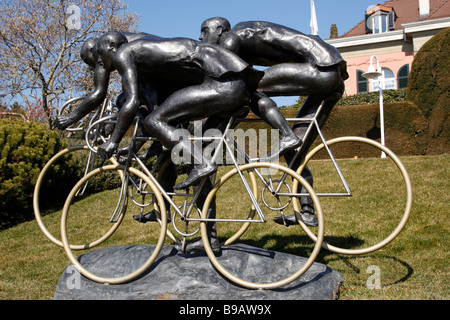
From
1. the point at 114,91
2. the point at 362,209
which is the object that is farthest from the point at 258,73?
the point at 114,91

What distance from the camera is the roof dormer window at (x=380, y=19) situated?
25.8m

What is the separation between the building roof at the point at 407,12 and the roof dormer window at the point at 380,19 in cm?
54

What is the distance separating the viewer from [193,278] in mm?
3994

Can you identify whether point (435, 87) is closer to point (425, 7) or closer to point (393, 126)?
point (393, 126)

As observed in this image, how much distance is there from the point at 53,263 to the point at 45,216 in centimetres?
349

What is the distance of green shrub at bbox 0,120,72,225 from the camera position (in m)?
8.94

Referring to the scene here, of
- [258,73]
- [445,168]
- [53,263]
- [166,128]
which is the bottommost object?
[53,263]

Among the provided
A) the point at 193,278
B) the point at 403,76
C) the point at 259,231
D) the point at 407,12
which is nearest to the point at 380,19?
the point at 407,12

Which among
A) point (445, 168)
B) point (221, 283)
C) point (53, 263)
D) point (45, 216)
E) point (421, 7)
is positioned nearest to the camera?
point (221, 283)

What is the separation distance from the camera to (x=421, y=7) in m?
23.7

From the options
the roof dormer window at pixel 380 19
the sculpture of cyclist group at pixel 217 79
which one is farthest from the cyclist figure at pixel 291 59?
the roof dormer window at pixel 380 19

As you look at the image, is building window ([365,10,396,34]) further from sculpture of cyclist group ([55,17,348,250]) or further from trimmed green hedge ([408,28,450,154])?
sculpture of cyclist group ([55,17,348,250])

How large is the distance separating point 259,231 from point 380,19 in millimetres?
23371
